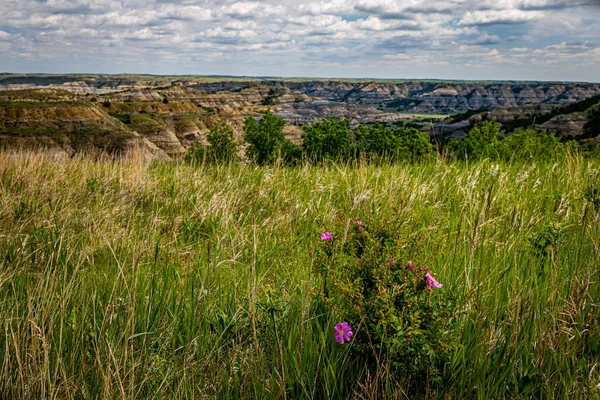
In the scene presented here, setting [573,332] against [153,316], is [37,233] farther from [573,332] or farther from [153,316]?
[573,332]

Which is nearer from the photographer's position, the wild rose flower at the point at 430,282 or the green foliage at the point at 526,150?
the wild rose flower at the point at 430,282

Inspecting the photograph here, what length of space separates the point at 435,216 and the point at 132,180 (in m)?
4.29

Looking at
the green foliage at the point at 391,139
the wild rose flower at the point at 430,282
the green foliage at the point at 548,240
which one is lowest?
the green foliage at the point at 391,139

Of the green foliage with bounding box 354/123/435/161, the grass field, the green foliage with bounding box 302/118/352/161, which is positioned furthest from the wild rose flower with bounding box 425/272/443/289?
→ the green foliage with bounding box 302/118/352/161

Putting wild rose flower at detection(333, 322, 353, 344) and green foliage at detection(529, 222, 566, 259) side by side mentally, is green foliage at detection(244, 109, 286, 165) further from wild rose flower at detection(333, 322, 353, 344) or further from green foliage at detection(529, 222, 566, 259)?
wild rose flower at detection(333, 322, 353, 344)

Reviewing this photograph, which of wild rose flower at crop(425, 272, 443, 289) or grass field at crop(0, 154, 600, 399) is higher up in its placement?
wild rose flower at crop(425, 272, 443, 289)

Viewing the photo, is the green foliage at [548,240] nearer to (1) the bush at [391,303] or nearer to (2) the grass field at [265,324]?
(2) the grass field at [265,324]

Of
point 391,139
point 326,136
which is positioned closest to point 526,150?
point 326,136

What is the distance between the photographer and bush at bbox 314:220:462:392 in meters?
2.13

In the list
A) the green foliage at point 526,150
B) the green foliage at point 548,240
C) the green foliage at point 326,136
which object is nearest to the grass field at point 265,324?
the green foliage at point 548,240

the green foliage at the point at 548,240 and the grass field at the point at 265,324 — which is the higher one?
the green foliage at the point at 548,240

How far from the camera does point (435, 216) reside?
15.0ft

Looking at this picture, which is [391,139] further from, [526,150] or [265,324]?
[265,324]

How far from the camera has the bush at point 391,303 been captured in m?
2.13
